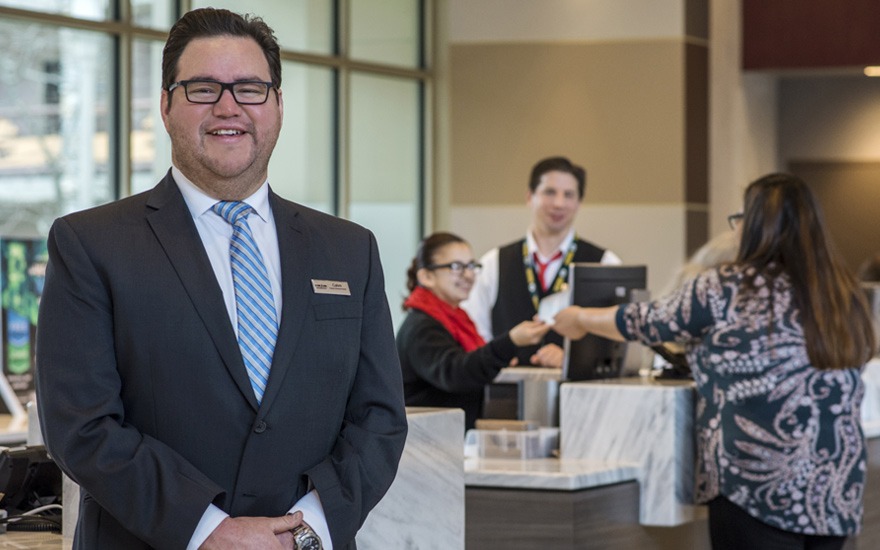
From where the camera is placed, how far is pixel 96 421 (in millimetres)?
1928

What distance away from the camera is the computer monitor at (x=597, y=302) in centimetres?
442

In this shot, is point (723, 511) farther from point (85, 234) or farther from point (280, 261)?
point (85, 234)

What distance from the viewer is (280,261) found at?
6.93 ft

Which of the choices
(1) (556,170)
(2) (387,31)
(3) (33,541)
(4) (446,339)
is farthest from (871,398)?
(2) (387,31)

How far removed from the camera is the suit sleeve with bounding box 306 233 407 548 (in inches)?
80.7

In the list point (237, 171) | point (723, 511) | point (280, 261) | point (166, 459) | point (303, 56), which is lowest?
point (723, 511)

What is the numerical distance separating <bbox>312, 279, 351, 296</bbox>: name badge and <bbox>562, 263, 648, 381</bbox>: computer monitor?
2281 millimetres

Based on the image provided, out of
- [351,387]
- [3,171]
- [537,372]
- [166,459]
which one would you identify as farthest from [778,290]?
[3,171]

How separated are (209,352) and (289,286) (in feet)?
0.55

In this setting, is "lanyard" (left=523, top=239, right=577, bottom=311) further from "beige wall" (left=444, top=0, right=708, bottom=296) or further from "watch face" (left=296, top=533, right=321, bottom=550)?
"watch face" (left=296, top=533, right=321, bottom=550)

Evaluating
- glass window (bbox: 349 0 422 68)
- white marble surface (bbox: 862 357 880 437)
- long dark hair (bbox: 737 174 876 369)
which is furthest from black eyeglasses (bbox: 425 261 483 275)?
glass window (bbox: 349 0 422 68)

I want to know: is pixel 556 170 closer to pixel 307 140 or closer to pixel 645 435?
pixel 645 435

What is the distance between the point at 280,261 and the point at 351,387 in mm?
220

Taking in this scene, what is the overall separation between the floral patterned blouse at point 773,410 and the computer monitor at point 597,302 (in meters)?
0.66
